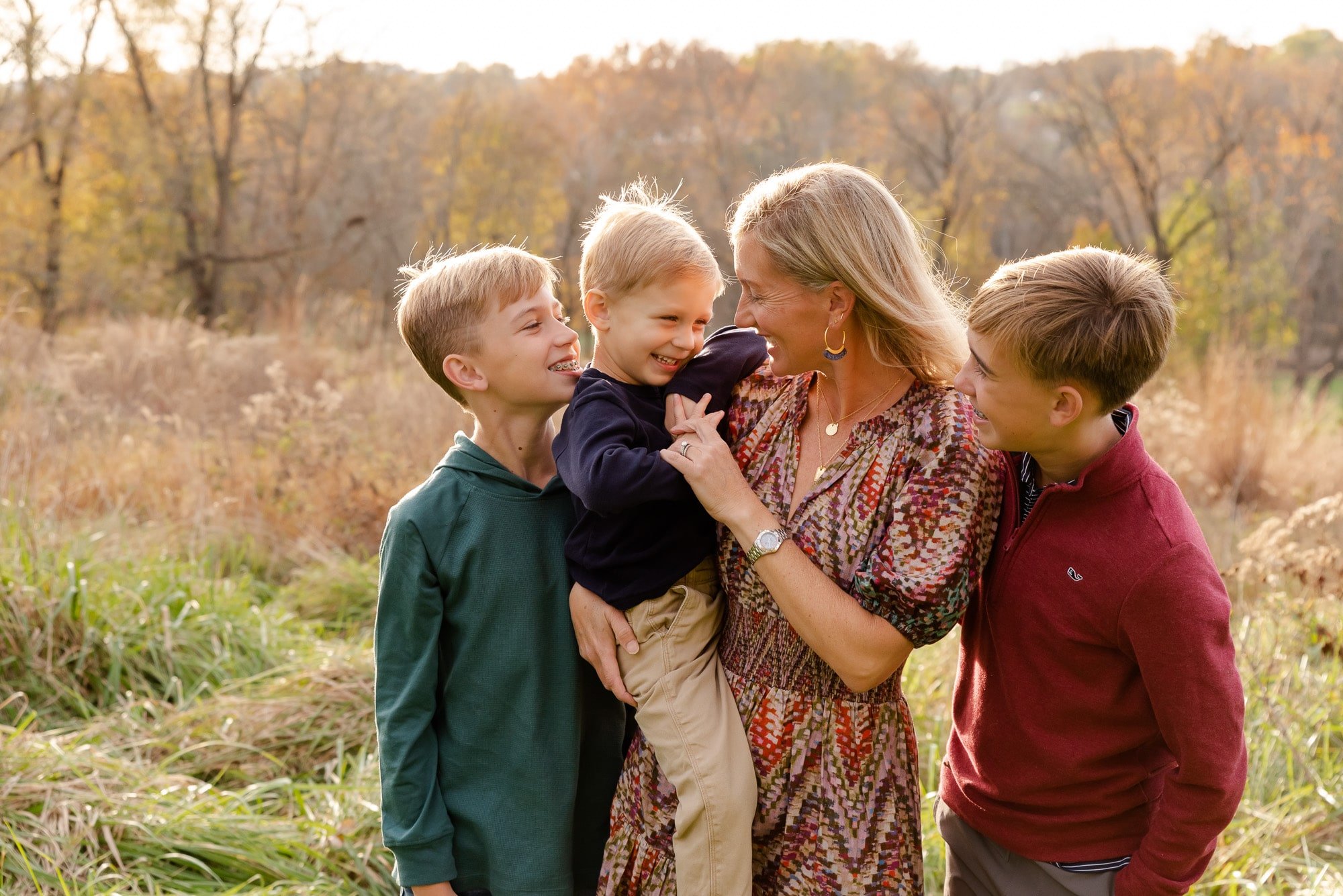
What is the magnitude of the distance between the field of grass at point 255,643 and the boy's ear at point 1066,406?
192 centimetres

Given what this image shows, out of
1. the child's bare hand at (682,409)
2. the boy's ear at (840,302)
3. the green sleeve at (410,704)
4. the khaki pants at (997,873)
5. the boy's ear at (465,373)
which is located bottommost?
the khaki pants at (997,873)

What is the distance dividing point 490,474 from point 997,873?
1.21 m

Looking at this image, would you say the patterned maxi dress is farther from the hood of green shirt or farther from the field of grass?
the field of grass

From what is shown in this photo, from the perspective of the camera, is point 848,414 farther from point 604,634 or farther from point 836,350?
point 604,634

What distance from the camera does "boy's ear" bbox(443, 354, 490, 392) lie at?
6.65 feet

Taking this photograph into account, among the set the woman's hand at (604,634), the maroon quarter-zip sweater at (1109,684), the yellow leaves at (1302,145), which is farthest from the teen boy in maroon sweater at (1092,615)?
the yellow leaves at (1302,145)

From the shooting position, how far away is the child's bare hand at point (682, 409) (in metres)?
1.92

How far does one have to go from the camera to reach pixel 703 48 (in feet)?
89.4

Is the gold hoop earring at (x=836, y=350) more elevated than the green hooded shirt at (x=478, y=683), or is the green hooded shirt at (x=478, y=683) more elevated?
the gold hoop earring at (x=836, y=350)

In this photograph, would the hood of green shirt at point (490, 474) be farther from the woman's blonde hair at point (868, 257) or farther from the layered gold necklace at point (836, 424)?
the woman's blonde hair at point (868, 257)

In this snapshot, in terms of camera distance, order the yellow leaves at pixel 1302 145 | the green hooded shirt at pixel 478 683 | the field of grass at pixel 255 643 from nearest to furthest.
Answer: the green hooded shirt at pixel 478 683 < the field of grass at pixel 255 643 < the yellow leaves at pixel 1302 145

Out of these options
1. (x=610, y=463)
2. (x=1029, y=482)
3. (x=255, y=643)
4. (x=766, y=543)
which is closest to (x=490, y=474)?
(x=610, y=463)

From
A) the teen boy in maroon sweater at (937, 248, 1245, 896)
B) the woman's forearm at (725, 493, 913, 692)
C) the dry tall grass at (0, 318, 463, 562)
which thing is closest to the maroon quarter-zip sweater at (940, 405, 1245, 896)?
the teen boy in maroon sweater at (937, 248, 1245, 896)

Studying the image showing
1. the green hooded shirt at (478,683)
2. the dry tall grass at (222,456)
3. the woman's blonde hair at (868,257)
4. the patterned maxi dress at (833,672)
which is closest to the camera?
the patterned maxi dress at (833,672)
